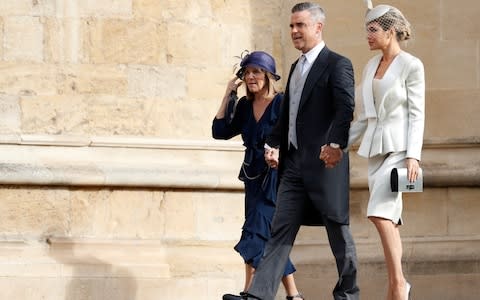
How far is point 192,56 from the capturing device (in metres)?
10.6

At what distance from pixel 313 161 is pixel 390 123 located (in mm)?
465

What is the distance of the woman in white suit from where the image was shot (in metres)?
8.49

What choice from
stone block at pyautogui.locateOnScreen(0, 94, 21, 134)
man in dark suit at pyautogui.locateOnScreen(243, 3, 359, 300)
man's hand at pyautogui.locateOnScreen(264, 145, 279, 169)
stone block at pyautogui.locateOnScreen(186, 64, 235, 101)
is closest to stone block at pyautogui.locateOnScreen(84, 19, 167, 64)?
stone block at pyautogui.locateOnScreen(186, 64, 235, 101)

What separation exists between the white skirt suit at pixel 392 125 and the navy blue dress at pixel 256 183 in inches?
37.0

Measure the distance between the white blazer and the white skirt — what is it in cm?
5

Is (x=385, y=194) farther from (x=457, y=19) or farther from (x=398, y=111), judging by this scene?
(x=457, y=19)

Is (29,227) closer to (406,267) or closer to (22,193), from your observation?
(22,193)

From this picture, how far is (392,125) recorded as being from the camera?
28.2 feet

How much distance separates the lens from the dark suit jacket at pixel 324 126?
8.73 meters

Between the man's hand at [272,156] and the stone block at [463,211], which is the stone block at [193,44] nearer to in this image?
the man's hand at [272,156]

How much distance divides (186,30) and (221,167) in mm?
889

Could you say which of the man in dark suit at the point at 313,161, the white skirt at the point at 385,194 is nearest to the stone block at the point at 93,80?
the man in dark suit at the point at 313,161

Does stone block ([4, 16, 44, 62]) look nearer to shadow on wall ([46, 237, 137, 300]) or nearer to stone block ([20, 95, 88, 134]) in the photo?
stone block ([20, 95, 88, 134])

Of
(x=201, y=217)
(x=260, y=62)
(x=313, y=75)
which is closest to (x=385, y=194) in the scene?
(x=313, y=75)
